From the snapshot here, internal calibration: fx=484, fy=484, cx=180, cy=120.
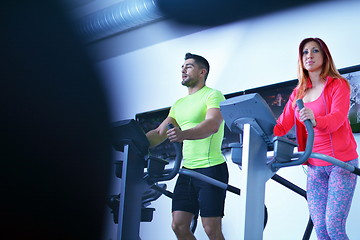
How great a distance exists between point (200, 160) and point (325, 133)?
2.70ft

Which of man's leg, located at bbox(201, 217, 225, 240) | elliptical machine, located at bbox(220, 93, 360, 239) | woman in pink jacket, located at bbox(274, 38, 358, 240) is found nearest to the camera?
elliptical machine, located at bbox(220, 93, 360, 239)

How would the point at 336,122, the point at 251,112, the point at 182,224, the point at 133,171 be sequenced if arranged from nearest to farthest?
the point at 251,112, the point at 336,122, the point at 133,171, the point at 182,224

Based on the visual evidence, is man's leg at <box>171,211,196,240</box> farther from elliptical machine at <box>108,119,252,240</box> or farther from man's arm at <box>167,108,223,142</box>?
man's arm at <box>167,108,223,142</box>

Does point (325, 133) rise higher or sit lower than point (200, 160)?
higher

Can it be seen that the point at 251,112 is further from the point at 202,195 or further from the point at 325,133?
the point at 202,195

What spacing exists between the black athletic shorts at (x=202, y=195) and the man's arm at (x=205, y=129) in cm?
23

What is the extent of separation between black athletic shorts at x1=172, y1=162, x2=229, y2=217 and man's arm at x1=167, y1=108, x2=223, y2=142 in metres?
0.23

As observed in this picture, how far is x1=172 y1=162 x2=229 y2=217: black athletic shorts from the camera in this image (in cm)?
283

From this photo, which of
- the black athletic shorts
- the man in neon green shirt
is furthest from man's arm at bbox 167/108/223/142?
the black athletic shorts

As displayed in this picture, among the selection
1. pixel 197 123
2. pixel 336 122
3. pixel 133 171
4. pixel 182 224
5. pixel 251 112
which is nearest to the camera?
pixel 251 112

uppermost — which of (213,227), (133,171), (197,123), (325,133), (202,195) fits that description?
(197,123)

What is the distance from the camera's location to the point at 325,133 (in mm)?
2414

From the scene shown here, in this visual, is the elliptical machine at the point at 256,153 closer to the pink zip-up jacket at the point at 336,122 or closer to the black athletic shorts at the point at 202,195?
the pink zip-up jacket at the point at 336,122

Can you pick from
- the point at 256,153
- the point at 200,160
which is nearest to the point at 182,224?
the point at 200,160
